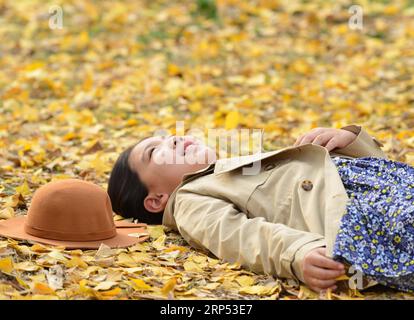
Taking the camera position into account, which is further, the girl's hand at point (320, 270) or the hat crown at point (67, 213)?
the hat crown at point (67, 213)

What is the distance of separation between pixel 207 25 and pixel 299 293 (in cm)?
554

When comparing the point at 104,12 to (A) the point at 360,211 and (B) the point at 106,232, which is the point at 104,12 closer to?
(B) the point at 106,232

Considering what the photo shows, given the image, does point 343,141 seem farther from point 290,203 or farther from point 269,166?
point 290,203

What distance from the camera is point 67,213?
3209 mm

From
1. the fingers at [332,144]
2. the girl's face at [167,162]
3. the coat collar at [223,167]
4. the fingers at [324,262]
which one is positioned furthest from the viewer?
the girl's face at [167,162]

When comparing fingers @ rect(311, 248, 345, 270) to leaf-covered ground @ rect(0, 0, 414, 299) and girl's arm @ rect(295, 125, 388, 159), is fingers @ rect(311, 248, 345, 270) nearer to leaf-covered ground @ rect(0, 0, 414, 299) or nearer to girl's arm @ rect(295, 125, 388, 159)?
leaf-covered ground @ rect(0, 0, 414, 299)

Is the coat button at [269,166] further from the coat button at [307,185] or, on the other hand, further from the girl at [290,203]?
the coat button at [307,185]

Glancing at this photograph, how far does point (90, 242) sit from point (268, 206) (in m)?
0.75

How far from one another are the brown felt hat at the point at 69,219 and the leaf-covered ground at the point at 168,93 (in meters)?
0.08

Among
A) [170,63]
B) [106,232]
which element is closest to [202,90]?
[170,63]

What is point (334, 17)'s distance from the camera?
8.05 meters

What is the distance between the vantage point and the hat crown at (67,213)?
321 centimetres

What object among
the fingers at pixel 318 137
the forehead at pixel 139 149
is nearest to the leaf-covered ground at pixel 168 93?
the forehead at pixel 139 149

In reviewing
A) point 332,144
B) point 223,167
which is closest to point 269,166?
point 223,167
